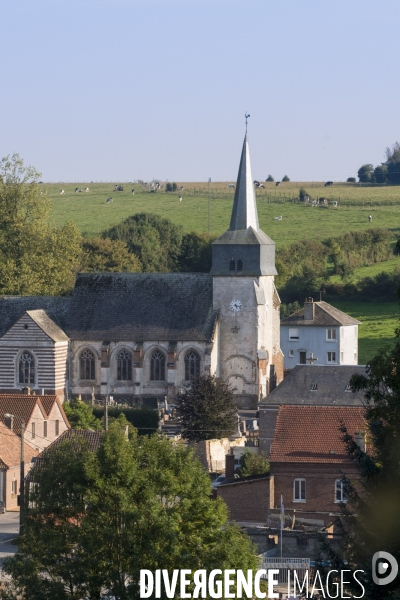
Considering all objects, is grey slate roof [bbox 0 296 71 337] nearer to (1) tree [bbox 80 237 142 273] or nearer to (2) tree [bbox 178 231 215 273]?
(1) tree [bbox 80 237 142 273]

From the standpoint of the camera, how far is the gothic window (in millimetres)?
76250

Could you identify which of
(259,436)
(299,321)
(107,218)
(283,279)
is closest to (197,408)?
(259,436)

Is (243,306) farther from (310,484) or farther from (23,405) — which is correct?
(310,484)

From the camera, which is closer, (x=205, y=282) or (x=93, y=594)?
(x=93, y=594)

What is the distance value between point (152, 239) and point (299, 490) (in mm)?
72719

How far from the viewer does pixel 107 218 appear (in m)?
148

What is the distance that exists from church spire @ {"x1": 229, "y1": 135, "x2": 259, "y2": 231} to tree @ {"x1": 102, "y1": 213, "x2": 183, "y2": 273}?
35693mm

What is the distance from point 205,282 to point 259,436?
675 inches

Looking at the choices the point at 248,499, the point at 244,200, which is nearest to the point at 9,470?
the point at 248,499

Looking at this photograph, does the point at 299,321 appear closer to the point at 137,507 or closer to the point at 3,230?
the point at 3,230

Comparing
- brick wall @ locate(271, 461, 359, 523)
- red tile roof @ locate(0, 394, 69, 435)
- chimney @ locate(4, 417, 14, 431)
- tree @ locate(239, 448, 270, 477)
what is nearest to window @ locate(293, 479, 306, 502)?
brick wall @ locate(271, 461, 359, 523)

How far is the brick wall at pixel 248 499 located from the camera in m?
49.8

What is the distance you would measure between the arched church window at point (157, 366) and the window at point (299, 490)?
26.6 meters

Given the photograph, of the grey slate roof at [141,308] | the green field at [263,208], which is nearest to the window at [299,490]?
the grey slate roof at [141,308]
